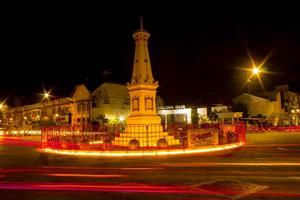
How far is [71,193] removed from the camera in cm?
709

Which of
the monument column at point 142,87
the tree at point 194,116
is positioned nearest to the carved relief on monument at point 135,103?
the monument column at point 142,87

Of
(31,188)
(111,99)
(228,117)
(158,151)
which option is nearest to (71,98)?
(111,99)

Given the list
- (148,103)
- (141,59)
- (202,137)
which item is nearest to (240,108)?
(148,103)

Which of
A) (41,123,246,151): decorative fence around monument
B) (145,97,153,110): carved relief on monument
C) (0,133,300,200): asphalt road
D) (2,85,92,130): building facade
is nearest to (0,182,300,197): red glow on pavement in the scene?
(0,133,300,200): asphalt road

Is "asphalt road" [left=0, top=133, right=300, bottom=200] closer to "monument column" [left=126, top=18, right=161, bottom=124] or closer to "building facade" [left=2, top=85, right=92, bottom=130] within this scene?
"monument column" [left=126, top=18, right=161, bottom=124]

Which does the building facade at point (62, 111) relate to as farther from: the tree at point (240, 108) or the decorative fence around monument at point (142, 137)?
the decorative fence around monument at point (142, 137)

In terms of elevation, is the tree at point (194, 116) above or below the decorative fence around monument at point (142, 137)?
above

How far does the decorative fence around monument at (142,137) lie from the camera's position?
17.8 m

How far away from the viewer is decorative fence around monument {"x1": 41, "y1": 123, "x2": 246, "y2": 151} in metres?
17.8

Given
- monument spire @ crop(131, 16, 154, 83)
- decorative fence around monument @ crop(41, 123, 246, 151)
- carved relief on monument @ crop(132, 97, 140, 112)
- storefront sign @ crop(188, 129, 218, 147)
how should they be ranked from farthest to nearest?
monument spire @ crop(131, 16, 154, 83) < carved relief on monument @ crop(132, 97, 140, 112) < decorative fence around monument @ crop(41, 123, 246, 151) < storefront sign @ crop(188, 129, 218, 147)

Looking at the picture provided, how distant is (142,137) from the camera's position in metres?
18.6

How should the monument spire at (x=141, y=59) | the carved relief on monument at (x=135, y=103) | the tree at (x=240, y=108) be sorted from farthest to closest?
1. the tree at (x=240, y=108)
2. the monument spire at (x=141, y=59)
3. the carved relief on monument at (x=135, y=103)

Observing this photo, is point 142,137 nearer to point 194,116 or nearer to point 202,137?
point 202,137

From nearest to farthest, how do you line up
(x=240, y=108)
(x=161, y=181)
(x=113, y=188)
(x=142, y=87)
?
(x=113, y=188)
(x=161, y=181)
(x=142, y=87)
(x=240, y=108)
